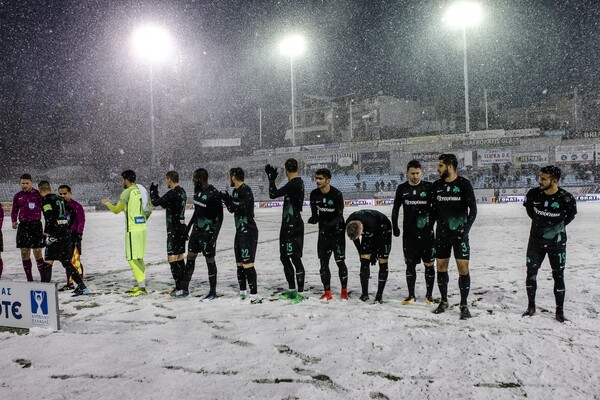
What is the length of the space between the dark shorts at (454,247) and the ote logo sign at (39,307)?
465 centimetres

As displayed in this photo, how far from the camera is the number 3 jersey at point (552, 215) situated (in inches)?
197

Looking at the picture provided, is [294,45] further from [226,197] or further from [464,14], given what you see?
[226,197]

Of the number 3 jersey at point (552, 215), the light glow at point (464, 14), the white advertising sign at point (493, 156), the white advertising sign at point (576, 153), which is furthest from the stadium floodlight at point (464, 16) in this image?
the number 3 jersey at point (552, 215)

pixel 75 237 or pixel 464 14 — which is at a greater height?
pixel 464 14

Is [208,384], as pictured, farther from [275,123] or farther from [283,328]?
[275,123]

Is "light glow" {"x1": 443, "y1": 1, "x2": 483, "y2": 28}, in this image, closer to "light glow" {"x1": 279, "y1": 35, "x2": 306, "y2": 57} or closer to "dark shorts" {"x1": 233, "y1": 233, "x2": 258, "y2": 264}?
"light glow" {"x1": 279, "y1": 35, "x2": 306, "y2": 57}

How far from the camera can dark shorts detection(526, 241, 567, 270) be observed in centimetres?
502

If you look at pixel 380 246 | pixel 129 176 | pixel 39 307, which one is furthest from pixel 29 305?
pixel 380 246

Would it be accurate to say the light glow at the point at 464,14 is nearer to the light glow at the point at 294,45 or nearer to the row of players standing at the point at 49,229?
the light glow at the point at 294,45

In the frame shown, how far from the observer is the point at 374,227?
18.7 ft

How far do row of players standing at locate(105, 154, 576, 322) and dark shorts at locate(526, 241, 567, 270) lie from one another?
1 cm

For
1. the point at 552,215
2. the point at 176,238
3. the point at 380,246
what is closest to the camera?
the point at 552,215

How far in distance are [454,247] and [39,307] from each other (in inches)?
193

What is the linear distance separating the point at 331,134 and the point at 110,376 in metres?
58.9
